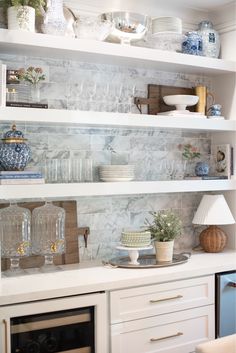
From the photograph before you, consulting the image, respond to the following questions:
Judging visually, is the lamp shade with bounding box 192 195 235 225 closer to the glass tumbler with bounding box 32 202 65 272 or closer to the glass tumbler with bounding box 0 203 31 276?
the glass tumbler with bounding box 32 202 65 272

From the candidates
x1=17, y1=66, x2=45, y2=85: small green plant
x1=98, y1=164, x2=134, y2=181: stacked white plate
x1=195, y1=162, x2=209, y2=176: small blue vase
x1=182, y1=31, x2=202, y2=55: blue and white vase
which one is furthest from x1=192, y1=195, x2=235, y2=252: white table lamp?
x1=17, y1=66, x2=45, y2=85: small green plant

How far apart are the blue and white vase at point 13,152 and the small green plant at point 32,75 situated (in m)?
0.31

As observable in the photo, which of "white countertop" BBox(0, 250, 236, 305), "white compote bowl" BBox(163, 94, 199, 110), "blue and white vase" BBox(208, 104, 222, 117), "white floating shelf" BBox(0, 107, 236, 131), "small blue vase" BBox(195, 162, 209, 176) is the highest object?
"white compote bowl" BBox(163, 94, 199, 110)

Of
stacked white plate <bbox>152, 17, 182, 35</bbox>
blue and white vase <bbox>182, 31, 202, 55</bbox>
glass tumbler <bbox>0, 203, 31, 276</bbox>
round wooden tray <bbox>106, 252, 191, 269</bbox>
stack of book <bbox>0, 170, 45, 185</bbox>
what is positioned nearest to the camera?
stack of book <bbox>0, 170, 45, 185</bbox>

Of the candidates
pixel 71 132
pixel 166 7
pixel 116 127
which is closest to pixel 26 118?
pixel 71 132

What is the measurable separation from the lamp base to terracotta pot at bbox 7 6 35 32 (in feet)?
5.85

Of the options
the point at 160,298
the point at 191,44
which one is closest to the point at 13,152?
the point at 160,298

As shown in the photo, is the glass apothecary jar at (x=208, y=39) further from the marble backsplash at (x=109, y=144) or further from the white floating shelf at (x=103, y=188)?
the white floating shelf at (x=103, y=188)

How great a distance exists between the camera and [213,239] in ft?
11.0

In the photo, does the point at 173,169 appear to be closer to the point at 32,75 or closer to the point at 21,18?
the point at 32,75

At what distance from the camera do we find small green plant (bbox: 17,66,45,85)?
2.76 m

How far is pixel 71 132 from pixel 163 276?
41.8 inches

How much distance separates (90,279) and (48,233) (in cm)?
40

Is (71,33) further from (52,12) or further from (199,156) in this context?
(199,156)
